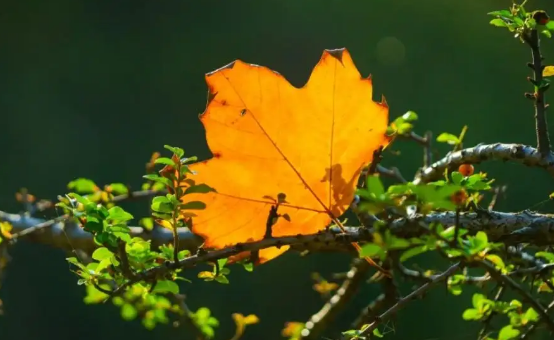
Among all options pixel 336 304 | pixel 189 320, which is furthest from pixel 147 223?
pixel 336 304

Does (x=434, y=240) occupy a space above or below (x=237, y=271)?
above

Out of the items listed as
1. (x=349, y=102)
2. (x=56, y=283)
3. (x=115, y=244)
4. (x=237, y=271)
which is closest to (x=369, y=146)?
(x=349, y=102)

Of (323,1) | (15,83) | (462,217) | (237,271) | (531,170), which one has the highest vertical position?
(323,1)

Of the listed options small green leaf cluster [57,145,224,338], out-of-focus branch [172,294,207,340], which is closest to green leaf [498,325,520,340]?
small green leaf cluster [57,145,224,338]

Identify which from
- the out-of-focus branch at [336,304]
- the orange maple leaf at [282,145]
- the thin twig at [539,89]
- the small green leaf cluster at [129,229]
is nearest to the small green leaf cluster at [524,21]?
the thin twig at [539,89]

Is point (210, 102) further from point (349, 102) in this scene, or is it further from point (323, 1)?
point (323, 1)

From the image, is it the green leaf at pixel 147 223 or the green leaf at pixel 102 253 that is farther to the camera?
the green leaf at pixel 147 223

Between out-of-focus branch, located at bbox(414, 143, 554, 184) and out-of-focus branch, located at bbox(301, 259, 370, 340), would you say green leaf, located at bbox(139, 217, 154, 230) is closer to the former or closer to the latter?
out-of-focus branch, located at bbox(301, 259, 370, 340)

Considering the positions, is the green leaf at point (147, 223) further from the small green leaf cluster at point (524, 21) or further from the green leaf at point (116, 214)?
the small green leaf cluster at point (524, 21)
